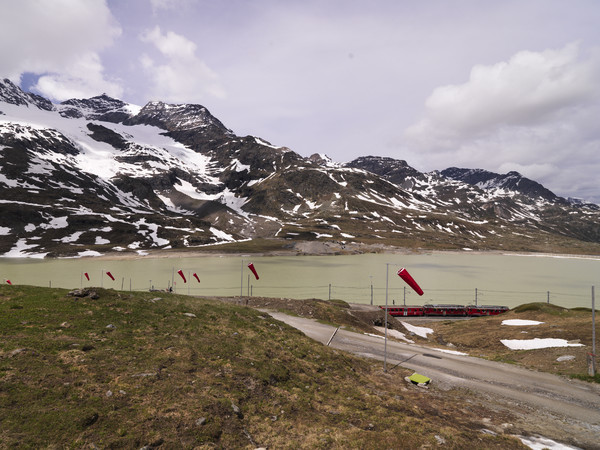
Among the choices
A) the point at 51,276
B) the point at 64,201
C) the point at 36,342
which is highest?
the point at 64,201

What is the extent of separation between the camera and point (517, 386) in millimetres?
16672

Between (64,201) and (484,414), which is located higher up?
(64,201)

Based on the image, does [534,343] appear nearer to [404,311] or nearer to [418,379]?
[418,379]

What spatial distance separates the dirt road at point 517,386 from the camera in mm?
12449

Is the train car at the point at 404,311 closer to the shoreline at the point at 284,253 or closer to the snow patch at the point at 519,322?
the snow patch at the point at 519,322

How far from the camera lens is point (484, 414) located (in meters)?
13.2

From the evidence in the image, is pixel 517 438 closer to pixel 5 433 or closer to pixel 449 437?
pixel 449 437

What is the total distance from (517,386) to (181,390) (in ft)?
57.6

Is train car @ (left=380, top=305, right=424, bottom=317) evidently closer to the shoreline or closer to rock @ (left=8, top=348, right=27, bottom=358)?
rock @ (left=8, top=348, right=27, bottom=358)

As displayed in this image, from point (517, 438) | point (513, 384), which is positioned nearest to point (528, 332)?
point (513, 384)

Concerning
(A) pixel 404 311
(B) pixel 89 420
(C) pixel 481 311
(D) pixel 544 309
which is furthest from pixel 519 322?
(B) pixel 89 420

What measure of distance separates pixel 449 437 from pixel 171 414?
30.4 ft

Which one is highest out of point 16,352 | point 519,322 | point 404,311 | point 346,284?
point 16,352

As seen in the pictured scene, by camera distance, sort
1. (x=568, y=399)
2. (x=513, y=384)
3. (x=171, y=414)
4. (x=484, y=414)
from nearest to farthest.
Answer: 1. (x=171, y=414)
2. (x=484, y=414)
3. (x=568, y=399)
4. (x=513, y=384)
